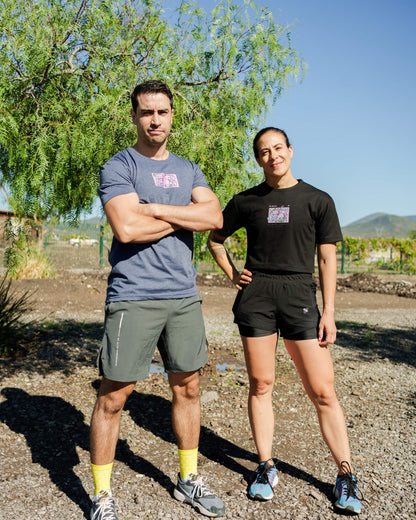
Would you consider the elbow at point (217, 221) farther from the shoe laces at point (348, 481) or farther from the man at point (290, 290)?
the shoe laces at point (348, 481)

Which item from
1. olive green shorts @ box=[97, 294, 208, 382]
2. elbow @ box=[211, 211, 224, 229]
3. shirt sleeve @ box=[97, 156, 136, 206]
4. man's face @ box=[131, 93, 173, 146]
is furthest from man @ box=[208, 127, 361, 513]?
shirt sleeve @ box=[97, 156, 136, 206]

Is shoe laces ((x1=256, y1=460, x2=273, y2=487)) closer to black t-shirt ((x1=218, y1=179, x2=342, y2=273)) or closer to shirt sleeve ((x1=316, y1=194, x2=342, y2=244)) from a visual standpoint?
black t-shirt ((x1=218, y1=179, x2=342, y2=273))

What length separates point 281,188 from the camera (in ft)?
10.1

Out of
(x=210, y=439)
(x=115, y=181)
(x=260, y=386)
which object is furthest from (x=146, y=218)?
(x=210, y=439)

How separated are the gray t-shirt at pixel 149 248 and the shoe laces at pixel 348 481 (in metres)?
1.42

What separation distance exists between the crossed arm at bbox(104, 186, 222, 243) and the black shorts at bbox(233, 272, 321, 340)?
54 cm

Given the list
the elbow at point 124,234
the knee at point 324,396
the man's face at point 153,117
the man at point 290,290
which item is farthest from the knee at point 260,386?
the man's face at point 153,117

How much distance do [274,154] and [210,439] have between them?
2333 millimetres

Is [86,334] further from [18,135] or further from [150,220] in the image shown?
[150,220]

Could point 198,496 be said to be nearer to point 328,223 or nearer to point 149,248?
point 149,248

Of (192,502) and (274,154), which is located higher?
(274,154)

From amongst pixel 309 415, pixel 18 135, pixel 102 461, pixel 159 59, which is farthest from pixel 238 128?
pixel 102 461

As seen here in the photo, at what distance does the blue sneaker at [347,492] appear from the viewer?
2838 millimetres

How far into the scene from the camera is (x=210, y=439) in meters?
3.95
